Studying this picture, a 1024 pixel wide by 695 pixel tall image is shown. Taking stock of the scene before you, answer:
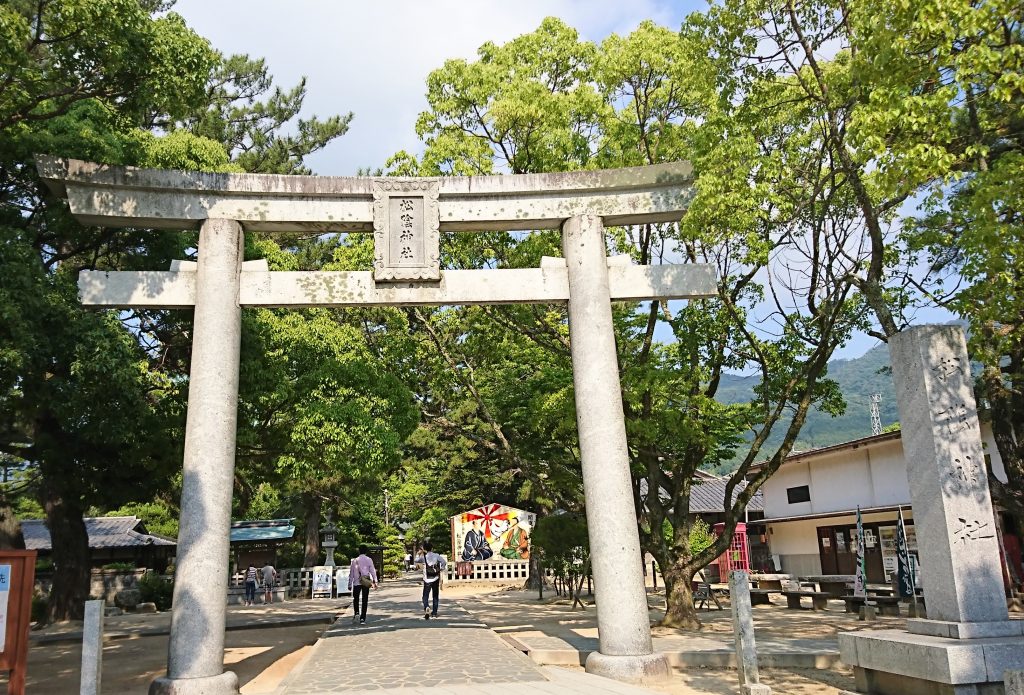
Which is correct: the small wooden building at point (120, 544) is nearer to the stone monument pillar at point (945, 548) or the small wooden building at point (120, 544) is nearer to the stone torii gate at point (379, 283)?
the stone torii gate at point (379, 283)

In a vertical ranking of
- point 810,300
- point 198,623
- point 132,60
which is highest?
point 132,60

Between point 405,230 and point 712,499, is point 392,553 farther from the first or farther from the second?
point 405,230

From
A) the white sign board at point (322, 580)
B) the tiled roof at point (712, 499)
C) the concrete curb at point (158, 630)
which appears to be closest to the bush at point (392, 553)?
the white sign board at point (322, 580)

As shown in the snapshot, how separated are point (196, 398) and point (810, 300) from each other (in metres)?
10.7

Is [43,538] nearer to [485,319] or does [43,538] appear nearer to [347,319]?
[347,319]

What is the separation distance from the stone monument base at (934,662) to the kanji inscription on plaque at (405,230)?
21.4 ft

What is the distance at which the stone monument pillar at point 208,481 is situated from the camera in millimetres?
8055

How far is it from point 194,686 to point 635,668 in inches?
190

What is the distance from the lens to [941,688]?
6375 mm

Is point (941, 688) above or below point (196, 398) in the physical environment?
below

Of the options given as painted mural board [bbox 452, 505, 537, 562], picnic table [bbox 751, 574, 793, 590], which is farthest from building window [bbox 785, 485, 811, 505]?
painted mural board [bbox 452, 505, 537, 562]

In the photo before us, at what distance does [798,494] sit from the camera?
1071 inches

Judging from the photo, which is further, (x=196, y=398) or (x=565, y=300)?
(x=565, y=300)

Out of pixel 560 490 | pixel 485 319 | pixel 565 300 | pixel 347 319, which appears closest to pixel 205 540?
pixel 565 300
